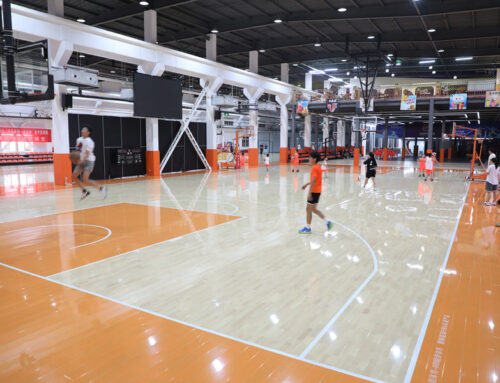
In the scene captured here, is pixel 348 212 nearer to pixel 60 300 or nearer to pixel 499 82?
pixel 60 300

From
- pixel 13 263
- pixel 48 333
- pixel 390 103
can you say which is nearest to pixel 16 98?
pixel 13 263

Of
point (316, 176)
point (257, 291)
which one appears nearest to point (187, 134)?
point (316, 176)

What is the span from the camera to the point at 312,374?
329 centimetres

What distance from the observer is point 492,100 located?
25609mm

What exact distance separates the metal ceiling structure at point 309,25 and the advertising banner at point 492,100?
2757 millimetres

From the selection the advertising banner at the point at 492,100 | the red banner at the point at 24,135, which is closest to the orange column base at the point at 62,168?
the red banner at the point at 24,135

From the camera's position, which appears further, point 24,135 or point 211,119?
point 24,135

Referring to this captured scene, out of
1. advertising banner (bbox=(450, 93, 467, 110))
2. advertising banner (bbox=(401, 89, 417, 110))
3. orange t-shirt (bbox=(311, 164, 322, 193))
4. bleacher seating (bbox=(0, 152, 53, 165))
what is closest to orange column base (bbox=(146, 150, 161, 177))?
orange t-shirt (bbox=(311, 164, 322, 193))

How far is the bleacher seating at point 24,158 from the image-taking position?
29688mm

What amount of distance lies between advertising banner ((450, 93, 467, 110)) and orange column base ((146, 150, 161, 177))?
21331 mm

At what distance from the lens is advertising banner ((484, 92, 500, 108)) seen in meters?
25.5

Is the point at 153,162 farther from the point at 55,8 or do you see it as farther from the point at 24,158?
the point at 24,158

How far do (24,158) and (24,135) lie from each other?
188 cm

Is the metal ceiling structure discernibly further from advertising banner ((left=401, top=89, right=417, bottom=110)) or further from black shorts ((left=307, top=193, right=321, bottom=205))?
black shorts ((left=307, top=193, right=321, bottom=205))
